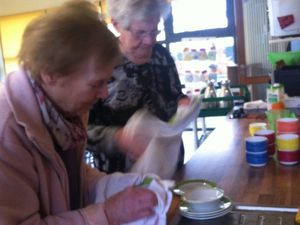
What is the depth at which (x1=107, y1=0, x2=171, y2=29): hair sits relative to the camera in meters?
1.47

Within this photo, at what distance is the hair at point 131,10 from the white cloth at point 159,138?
0.35 m

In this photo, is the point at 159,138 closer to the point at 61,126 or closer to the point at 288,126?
the point at 61,126

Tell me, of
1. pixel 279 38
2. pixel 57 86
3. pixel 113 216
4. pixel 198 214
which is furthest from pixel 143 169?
pixel 279 38

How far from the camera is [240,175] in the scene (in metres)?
1.42

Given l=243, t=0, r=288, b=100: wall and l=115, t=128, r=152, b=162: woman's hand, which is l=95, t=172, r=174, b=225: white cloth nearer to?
l=115, t=128, r=152, b=162: woman's hand

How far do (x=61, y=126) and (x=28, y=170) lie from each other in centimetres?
16

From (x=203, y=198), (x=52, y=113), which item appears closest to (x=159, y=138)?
(x=203, y=198)

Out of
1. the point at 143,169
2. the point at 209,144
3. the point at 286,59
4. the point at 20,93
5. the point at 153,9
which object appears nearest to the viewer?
the point at 20,93

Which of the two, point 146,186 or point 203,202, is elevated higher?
point 146,186

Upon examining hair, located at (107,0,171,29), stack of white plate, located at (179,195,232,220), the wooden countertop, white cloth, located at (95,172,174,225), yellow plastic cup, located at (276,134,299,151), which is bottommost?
the wooden countertop

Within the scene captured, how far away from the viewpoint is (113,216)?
2.97 ft

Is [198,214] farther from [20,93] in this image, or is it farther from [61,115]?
[20,93]

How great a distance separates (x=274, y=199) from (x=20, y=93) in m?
0.81

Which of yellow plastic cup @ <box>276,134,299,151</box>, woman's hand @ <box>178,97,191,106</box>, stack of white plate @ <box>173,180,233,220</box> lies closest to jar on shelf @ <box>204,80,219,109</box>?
woman's hand @ <box>178,97,191,106</box>
